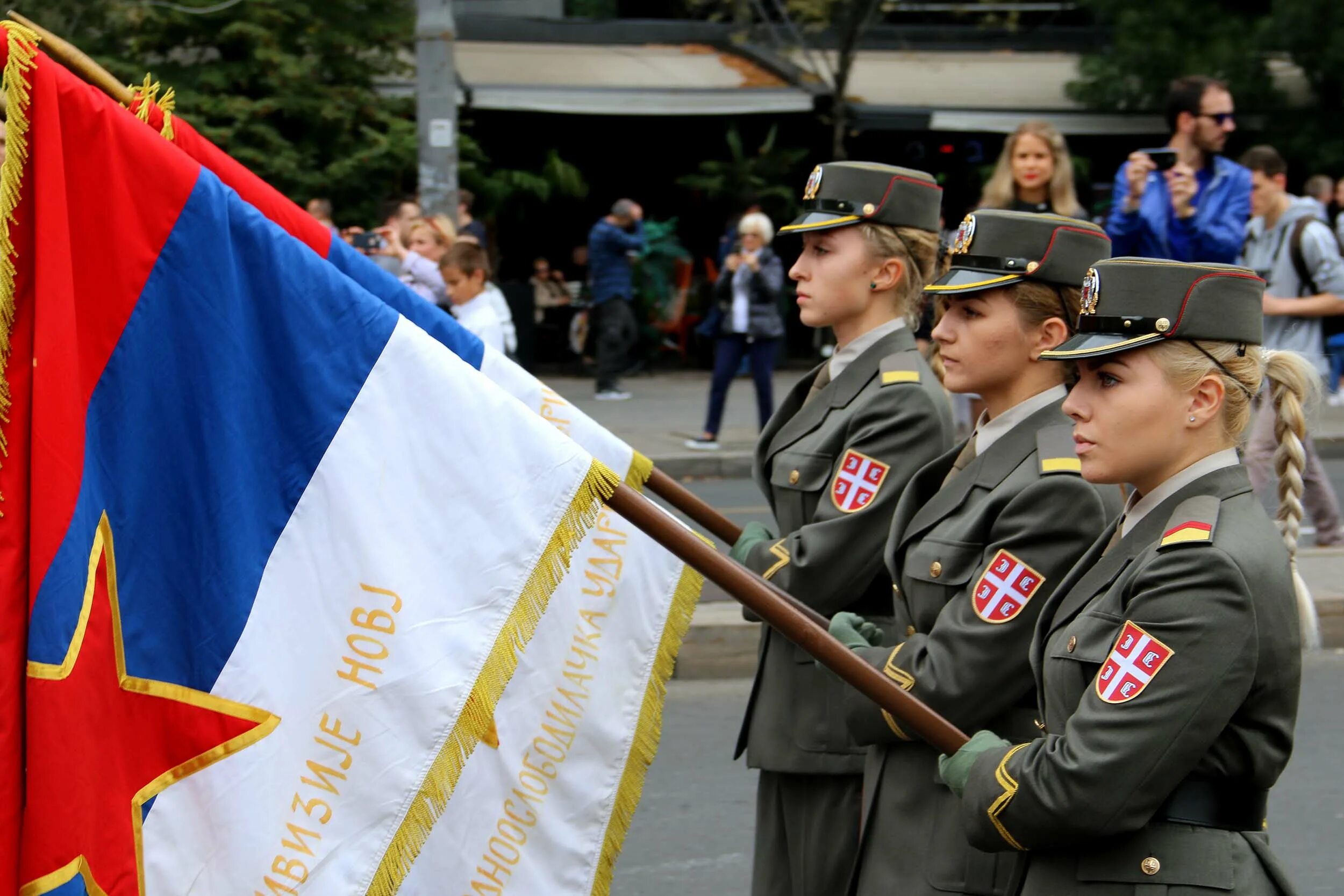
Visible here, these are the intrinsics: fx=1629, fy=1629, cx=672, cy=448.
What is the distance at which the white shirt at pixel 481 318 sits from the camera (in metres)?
8.17

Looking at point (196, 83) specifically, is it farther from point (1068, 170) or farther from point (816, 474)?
point (816, 474)

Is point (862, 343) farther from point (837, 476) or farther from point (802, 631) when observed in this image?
point (802, 631)

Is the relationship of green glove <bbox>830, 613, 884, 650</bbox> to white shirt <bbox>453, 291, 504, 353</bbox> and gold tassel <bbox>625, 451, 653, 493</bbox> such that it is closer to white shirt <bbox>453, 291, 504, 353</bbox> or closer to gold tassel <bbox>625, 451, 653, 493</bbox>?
gold tassel <bbox>625, 451, 653, 493</bbox>

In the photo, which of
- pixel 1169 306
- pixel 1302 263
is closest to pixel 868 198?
pixel 1169 306

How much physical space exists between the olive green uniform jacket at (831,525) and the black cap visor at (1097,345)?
0.92 m

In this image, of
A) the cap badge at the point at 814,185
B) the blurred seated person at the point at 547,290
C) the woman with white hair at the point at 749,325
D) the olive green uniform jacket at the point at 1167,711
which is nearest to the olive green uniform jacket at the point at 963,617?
the olive green uniform jacket at the point at 1167,711

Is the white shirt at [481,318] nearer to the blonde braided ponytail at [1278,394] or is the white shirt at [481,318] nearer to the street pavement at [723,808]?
the street pavement at [723,808]

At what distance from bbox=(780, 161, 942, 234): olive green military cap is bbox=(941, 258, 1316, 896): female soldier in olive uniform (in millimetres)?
1088

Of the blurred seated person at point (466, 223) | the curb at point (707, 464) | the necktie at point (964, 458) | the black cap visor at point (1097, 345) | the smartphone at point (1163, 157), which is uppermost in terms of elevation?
the black cap visor at point (1097, 345)

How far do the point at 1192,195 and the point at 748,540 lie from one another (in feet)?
14.0

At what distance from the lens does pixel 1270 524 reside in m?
2.34

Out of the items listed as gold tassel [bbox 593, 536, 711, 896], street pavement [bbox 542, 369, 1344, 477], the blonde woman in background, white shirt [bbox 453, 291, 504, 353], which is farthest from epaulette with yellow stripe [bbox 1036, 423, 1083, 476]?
street pavement [bbox 542, 369, 1344, 477]

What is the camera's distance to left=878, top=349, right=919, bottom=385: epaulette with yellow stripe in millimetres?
3420

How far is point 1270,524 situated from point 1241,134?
59.8 ft
